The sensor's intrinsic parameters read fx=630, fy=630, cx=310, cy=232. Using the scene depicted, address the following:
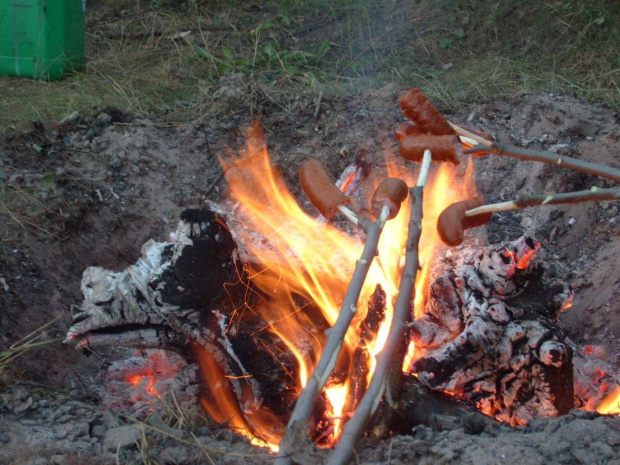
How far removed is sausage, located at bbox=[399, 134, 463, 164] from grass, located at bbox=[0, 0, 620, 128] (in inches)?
87.8

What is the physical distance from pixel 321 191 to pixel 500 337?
116cm

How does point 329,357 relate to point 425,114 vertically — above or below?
below

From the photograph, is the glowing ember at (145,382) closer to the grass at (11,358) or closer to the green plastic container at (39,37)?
the grass at (11,358)

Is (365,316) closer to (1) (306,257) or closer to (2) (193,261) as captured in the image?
(1) (306,257)

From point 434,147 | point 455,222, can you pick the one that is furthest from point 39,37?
point 455,222

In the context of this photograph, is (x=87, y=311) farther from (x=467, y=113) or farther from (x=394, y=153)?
(x=467, y=113)

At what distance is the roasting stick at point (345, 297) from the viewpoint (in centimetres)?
178

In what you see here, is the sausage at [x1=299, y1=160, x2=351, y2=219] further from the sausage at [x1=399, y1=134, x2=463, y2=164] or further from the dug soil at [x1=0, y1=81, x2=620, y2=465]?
the dug soil at [x1=0, y1=81, x2=620, y2=465]

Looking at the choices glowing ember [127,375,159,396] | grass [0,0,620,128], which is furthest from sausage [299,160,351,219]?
grass [0,0,620,128]

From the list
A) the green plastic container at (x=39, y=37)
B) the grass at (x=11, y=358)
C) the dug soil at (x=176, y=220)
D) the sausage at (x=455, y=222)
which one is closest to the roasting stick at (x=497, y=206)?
the sausage at (x=455, y=222)

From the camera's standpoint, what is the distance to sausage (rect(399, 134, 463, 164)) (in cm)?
232

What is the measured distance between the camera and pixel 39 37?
4.90 meters

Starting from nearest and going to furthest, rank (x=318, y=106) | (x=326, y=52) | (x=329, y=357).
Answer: (x=329, y=357), (x=318, y=106), (x=326, y=52)

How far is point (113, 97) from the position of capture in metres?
4.58
